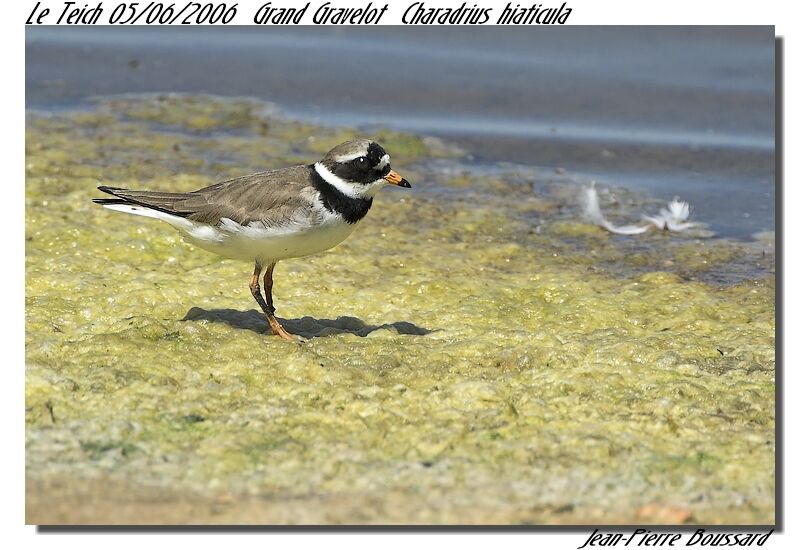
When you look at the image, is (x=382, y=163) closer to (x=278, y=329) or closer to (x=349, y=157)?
(x=349, y=157)

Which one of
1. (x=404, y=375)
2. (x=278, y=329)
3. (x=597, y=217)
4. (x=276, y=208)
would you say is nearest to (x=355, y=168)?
(x=276, y=208)

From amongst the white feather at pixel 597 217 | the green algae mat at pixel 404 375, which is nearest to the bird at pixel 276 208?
the green algae mat at pixel 404 375

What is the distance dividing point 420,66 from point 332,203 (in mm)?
7136

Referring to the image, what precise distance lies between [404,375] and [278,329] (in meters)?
0.97

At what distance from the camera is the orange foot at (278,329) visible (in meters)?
6.23

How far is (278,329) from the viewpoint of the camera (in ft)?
20.7

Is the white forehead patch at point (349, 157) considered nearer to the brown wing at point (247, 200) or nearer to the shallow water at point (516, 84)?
the brown wing at point (247, 200)

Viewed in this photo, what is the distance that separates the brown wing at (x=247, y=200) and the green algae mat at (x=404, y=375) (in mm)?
612

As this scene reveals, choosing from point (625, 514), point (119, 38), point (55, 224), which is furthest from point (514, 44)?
point (625, 514)

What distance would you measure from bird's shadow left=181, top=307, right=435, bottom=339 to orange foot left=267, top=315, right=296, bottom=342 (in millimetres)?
89

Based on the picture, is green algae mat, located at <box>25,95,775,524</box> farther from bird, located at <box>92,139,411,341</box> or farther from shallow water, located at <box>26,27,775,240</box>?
shallow water, located at <box>26,27,775,240</box>

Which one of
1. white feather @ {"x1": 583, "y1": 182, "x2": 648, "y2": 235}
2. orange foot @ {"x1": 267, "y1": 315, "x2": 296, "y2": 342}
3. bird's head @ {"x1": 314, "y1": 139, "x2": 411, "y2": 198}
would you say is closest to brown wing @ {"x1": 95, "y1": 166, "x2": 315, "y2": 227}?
bird's head @ {"x1": 314, "y1": 139, "x2": 411, "y2": 198}

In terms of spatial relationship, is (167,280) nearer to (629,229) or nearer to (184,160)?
(184,160)

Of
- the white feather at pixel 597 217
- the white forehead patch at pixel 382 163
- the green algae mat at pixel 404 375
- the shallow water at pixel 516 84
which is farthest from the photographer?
the shallow water at pixel 516 84
